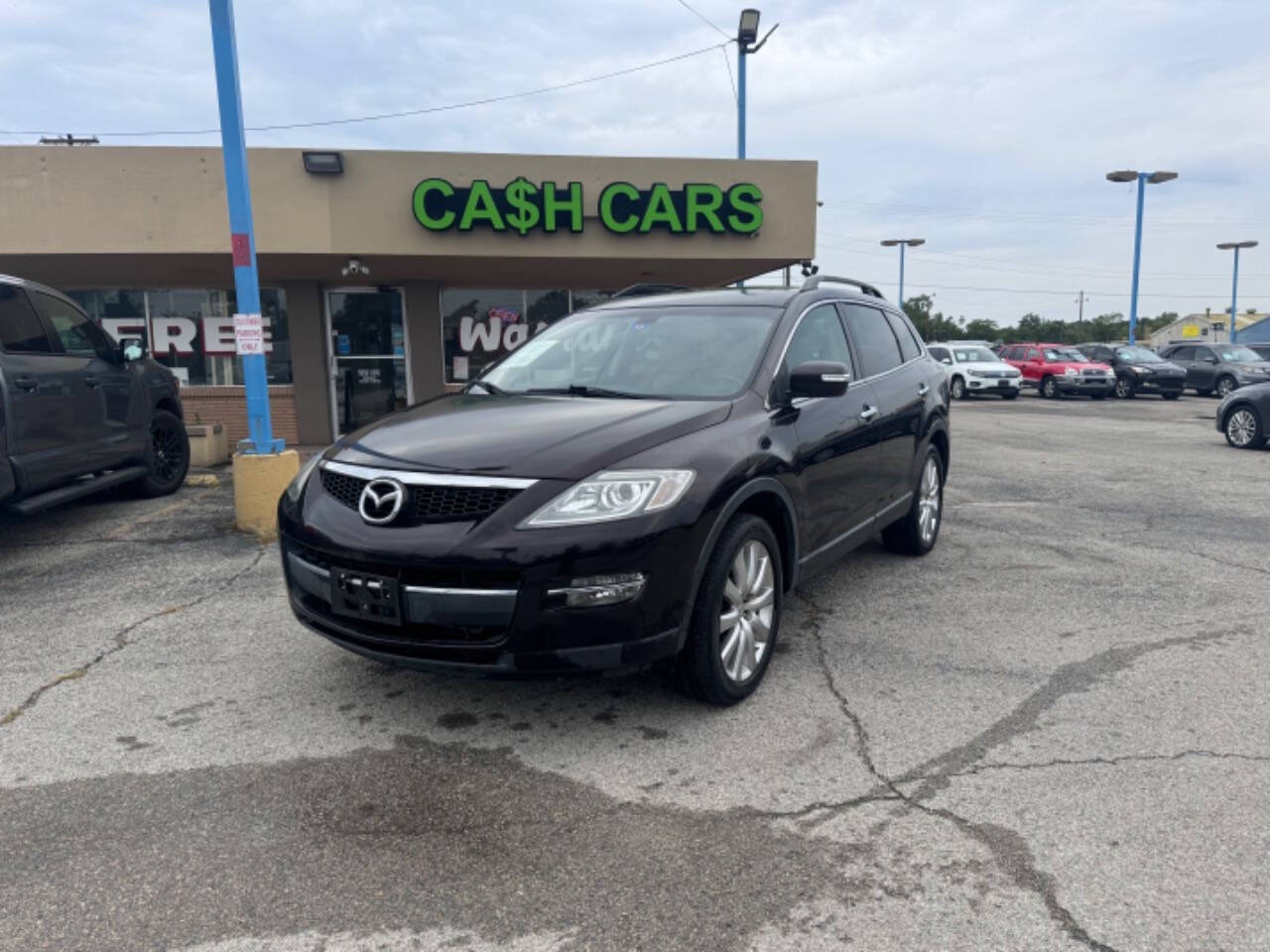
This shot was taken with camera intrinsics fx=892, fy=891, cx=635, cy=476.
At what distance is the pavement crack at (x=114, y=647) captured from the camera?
371 centimetres

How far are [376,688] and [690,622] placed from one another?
1.46 meters

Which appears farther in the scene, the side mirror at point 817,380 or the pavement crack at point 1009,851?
the side mirror at point 817,380

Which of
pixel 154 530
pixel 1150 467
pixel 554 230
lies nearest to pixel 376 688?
pixel 154 530

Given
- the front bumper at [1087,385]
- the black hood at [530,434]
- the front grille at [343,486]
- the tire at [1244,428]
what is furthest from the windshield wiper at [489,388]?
the front bumper at [1087,385]

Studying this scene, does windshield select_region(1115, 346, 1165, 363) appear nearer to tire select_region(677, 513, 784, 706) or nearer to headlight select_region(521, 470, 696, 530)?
tire select_region(677, 513, 784, 706)

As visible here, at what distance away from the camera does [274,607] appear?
5.05 m

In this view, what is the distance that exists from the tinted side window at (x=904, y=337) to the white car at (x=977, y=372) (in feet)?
68.7

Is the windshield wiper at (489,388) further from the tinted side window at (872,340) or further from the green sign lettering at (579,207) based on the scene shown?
the green sign lettering at (579,207)

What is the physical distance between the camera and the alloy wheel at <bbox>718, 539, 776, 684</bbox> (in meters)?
3.54

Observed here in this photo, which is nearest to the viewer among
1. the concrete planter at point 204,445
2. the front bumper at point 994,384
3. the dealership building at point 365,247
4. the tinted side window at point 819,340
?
the tinted side window at point 819,340

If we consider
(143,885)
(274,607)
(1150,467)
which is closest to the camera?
(143,885)

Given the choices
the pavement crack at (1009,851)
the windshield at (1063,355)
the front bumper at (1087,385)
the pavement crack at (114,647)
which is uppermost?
the windshield at (1063,355)

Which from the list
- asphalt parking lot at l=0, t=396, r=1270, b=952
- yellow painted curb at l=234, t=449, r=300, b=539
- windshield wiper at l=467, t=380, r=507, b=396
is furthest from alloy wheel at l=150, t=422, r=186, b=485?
windshield wiper at l=467, t=380, r=507, b=396

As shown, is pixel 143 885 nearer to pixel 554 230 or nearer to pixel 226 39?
pixel 226 39
